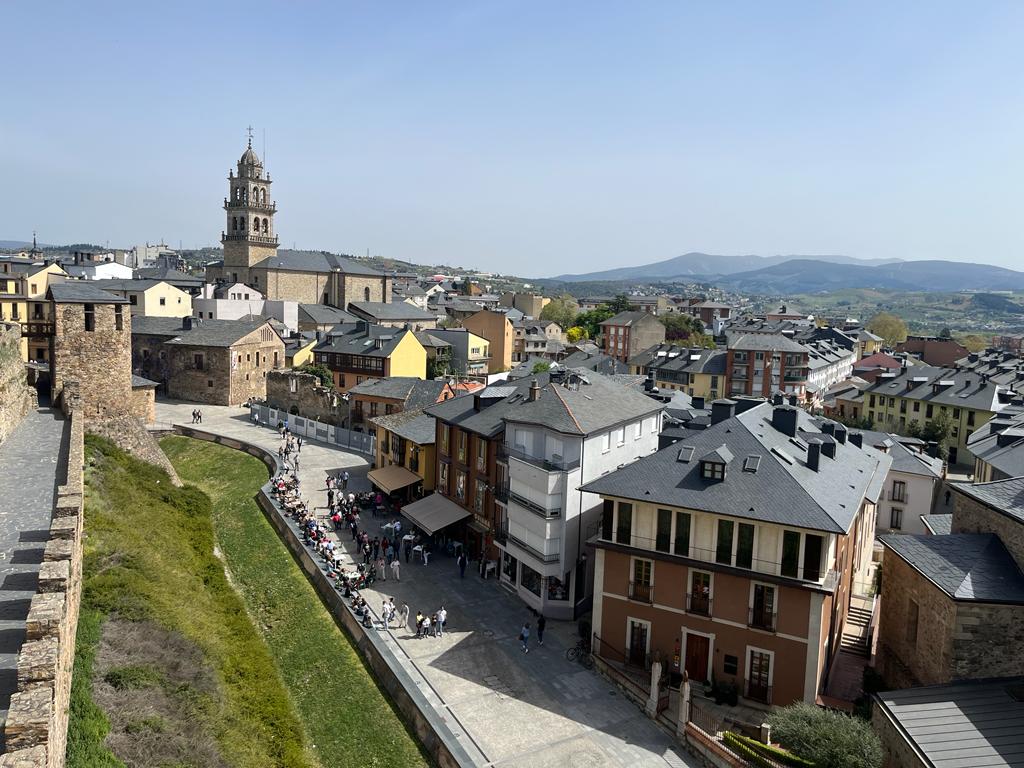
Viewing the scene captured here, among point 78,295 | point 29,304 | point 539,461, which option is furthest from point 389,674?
point 29,304

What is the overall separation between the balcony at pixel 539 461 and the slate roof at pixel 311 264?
7916cm

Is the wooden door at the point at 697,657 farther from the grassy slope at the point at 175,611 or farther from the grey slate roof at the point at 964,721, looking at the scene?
the grassy slope at the point at 175,611

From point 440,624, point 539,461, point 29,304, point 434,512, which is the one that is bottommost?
point 440,624

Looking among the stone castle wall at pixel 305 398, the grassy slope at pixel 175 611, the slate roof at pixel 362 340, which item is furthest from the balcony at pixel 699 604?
the slate roof at pixel 362 340

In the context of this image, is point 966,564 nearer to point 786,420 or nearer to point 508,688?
point 786,420

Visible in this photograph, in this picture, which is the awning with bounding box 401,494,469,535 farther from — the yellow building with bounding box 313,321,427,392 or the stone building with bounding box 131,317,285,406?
the stone building with bounding box 131,317,285,406

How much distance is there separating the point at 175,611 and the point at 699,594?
17284 millimetres

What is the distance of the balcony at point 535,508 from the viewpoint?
91.1ft

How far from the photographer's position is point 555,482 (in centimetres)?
2772

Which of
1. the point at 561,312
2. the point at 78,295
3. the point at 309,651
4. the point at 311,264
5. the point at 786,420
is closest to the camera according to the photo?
the point at 309,651

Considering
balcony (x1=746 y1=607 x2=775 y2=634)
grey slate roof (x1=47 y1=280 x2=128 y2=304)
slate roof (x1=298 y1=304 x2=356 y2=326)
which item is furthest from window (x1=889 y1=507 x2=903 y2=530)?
slate roof (x1=298 y1=304 x2=356 y2=326)

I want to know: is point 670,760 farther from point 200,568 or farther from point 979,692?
point 200,568

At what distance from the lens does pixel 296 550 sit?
113 ft

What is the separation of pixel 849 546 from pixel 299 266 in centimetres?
9102
